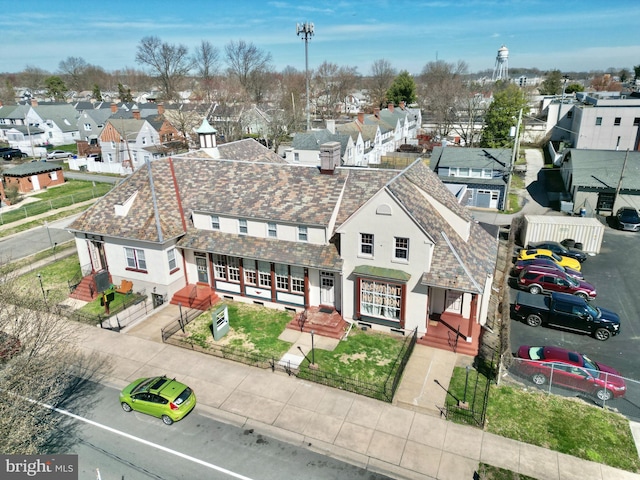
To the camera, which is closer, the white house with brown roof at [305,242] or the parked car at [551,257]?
the white house with brown roof at [305,242]

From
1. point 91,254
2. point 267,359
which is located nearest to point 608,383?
point 267,359

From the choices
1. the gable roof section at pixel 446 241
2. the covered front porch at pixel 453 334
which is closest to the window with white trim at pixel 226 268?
the gable roof section at pixel 446 241

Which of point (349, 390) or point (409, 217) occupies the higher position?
point (409, 217)

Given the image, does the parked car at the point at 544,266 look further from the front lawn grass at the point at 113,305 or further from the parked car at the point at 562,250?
the front lawn grass at the point at 113,305

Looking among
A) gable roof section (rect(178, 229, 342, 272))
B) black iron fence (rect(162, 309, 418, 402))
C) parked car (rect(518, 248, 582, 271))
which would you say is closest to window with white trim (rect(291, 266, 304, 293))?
gable roof section (rect(178, 229, 342, 272))

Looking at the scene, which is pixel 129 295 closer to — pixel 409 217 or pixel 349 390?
pixel 349 390

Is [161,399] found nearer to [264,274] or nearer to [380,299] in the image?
[264,274]

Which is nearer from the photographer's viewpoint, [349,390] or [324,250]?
[349,390]
